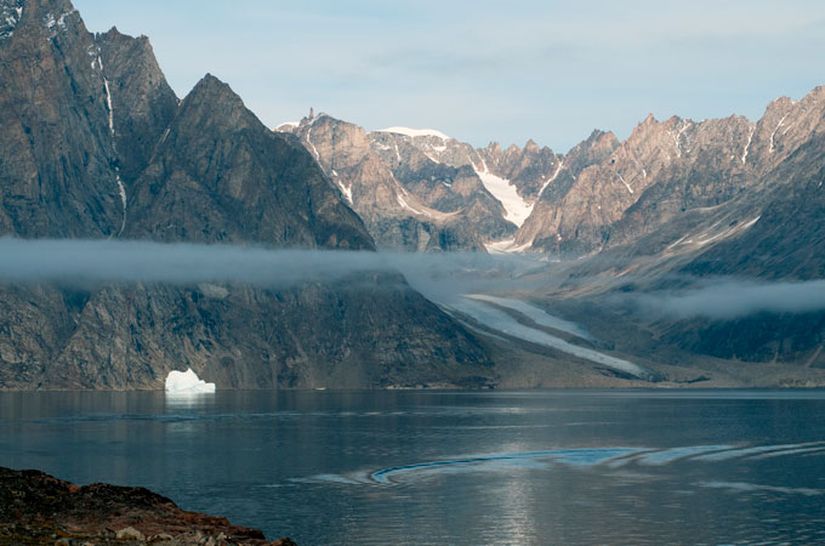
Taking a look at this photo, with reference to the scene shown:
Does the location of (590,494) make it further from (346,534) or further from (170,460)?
(170,460)

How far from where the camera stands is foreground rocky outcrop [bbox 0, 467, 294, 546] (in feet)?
326

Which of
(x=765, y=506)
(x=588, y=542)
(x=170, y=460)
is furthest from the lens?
(x=170, y=460)

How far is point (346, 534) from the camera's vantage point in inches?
4786

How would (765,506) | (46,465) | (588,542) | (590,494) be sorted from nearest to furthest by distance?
(588,542)
(765,506)
(590,494)
(46,465)

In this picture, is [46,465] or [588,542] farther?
[46,465]

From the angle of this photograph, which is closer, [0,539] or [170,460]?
[0,539]

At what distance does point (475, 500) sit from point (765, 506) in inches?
1288

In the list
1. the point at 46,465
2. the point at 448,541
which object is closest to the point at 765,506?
the point at 448,541

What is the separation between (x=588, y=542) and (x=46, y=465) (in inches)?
3806

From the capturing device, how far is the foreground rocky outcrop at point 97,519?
3915 inches

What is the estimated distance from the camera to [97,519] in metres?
110

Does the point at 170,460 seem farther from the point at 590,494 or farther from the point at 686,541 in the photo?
the point at 686,541

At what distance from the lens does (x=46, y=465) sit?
18512cm

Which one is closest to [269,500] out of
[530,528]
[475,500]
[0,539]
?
[475,500]
